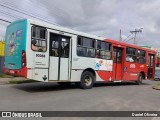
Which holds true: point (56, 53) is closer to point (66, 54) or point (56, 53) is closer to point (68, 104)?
point (66, 54)

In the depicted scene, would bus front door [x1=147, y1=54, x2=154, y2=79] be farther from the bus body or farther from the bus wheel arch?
the bus wheel arch

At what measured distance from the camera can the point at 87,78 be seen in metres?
14.4

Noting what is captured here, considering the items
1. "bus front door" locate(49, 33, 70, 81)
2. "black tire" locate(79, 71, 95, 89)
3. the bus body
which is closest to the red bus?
the bus body

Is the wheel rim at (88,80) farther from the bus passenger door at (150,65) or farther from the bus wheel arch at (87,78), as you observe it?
the bus passenger door at (150,65)

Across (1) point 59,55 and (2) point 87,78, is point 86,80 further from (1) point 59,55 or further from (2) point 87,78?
(1) point 59,55

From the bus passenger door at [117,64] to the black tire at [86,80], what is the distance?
2602 mm

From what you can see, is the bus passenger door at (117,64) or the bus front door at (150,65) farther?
the bus front door at (150,65)

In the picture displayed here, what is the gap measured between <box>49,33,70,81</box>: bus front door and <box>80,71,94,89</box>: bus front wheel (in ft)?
4.54

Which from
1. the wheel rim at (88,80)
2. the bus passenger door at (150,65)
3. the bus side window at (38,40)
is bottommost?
the wheel rim at (88,80)

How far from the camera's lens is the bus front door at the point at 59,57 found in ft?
39.2

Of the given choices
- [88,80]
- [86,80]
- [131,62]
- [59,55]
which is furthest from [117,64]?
[59,55]

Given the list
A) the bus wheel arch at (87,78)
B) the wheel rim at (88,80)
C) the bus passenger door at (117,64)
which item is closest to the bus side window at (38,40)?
the bus wheel arch at (87,78)

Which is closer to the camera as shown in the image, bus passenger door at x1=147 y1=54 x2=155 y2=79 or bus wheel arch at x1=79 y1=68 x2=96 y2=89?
bus wheel arch at x1=79 y1=68 x2=96 y2=89

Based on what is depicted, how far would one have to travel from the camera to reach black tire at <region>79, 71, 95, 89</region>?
13.9m
